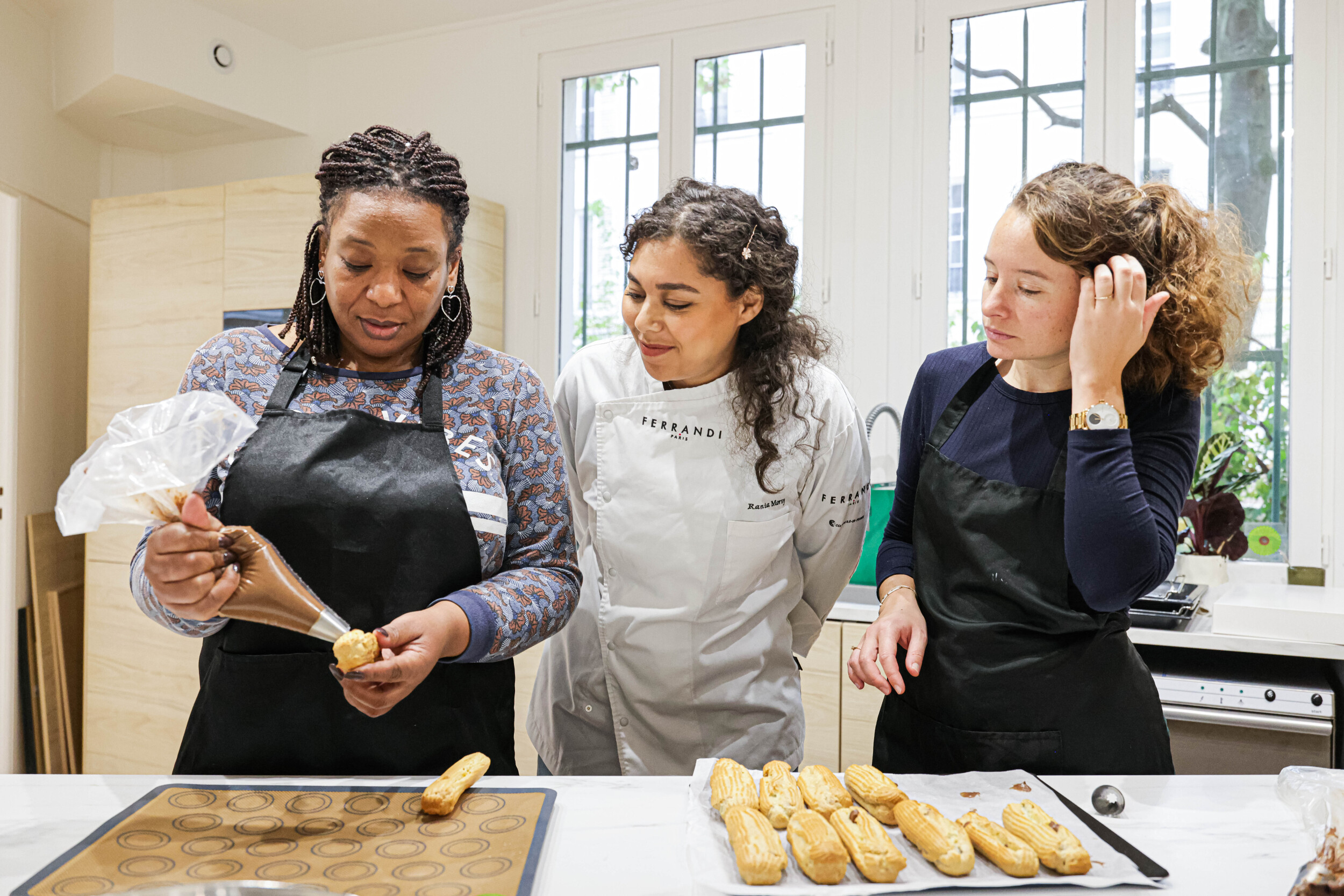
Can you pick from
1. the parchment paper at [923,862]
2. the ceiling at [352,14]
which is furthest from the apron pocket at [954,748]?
the ceiling at [352,14]

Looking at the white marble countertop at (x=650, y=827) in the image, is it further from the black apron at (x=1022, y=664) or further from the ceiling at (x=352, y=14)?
the ceiling at (x=352, y=14)

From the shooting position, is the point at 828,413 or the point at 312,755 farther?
the point at 828,413

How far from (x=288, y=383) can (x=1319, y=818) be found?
4.09ft

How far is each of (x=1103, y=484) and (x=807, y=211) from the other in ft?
7.65

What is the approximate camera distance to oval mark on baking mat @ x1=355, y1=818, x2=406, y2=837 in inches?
37.1

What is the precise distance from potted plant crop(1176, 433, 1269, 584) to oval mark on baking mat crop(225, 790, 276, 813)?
247 cm

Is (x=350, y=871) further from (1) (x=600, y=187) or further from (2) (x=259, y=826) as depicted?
(1) (x=600, y=187)

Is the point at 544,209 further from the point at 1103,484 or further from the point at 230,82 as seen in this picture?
the point at 1103,484

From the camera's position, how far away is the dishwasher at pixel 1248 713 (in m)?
2.12

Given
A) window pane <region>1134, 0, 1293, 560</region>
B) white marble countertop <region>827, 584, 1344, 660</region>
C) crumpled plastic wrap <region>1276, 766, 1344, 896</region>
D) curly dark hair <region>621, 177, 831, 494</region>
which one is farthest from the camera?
window pane <region>1134, 0, 1293, 560</region>

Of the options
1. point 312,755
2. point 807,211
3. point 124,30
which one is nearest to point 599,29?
point 807,211

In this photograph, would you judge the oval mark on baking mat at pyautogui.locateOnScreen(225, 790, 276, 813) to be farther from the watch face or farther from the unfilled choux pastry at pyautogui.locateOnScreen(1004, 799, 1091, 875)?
the watch face

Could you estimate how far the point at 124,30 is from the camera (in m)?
3.32

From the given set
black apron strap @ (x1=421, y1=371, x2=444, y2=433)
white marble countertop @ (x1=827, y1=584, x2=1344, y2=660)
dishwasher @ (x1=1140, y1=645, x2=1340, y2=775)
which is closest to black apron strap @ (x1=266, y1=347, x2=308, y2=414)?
black apron strap @ (x1=421, y1=371, x2=444, y2=433)
